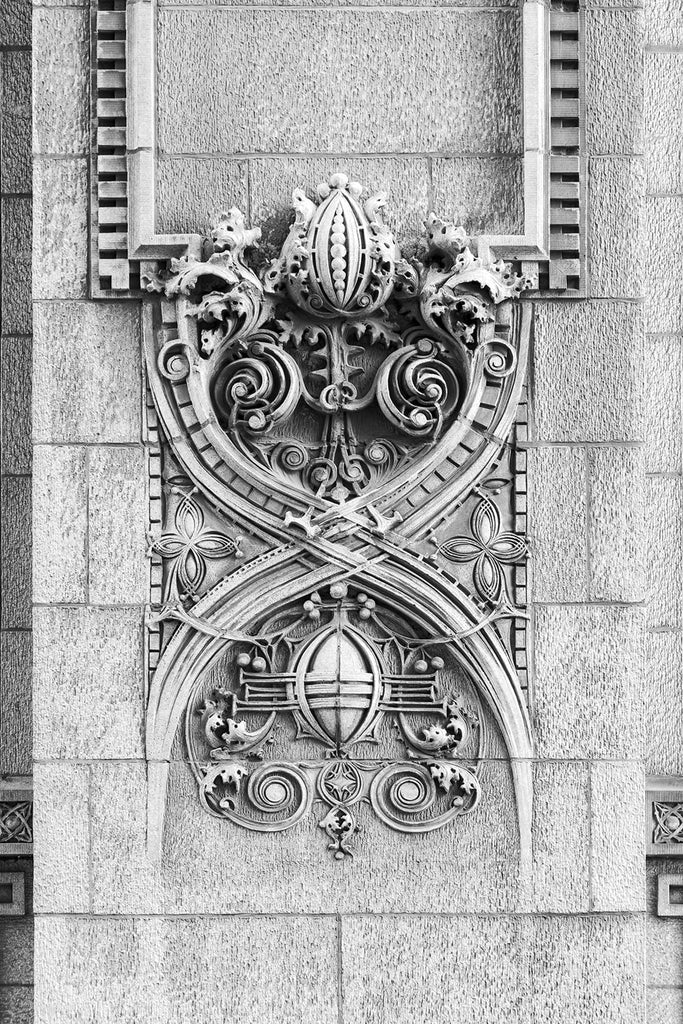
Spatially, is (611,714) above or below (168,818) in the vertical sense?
above

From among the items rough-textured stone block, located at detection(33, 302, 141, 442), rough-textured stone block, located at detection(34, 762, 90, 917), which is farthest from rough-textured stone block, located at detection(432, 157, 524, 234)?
rough-textured stone block, located at detection(34, 762, 90, 917)

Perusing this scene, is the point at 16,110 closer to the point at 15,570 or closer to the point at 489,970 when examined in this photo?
the point at 15,570

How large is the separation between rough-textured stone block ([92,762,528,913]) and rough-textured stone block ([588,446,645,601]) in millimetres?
1107

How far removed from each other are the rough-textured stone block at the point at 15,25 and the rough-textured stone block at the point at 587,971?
4.99m

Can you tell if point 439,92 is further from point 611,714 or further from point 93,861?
point 93,861

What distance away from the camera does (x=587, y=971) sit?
A: 6562 millimetres

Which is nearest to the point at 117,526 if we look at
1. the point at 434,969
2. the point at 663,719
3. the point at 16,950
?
the point at 16,950

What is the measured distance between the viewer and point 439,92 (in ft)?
22.2

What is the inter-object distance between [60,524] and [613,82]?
3.26m

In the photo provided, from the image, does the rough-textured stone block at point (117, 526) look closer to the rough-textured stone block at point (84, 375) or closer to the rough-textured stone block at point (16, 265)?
the rough-textured stone block at point (84, 375)

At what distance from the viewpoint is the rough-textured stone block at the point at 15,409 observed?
24.2ft

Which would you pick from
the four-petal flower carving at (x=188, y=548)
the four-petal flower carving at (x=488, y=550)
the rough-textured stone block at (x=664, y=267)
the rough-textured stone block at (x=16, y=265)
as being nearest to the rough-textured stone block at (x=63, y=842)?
the four-petal flower carving at (x=188, y=548)

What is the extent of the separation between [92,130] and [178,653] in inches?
95.6

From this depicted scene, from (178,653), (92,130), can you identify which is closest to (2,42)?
(92,130)
